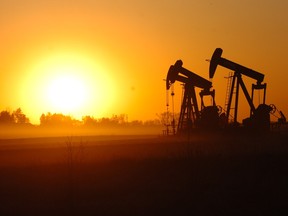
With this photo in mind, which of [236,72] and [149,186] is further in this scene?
[236,72]

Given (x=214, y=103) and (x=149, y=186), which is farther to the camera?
(x=214, y=103)

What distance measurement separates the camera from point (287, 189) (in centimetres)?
1306

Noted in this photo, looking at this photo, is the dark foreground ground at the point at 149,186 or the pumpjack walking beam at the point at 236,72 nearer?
the dark foreground ground at the point at 149,186

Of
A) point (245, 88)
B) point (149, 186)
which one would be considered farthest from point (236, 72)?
point (149, 186)

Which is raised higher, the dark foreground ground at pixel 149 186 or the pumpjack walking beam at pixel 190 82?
the pumpjack walking beam at pixel 190 82

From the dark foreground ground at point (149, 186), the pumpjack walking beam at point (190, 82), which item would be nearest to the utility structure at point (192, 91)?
the pumpjack walking beam at point (190, 82)

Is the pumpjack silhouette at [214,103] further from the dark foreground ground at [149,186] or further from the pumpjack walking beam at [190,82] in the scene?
the dark foreground ground at [149,186]

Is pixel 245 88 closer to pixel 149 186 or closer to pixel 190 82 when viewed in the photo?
pixel 190 82

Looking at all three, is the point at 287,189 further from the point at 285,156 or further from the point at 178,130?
the point at 178,130

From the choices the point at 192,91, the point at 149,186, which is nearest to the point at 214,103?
the point at 192,91

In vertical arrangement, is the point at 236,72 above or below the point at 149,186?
above

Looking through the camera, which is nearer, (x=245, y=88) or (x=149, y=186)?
(x=149, y=186)

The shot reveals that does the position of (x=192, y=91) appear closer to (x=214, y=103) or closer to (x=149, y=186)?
(x=214, y=103)

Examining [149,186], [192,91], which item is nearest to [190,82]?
[192,91]
